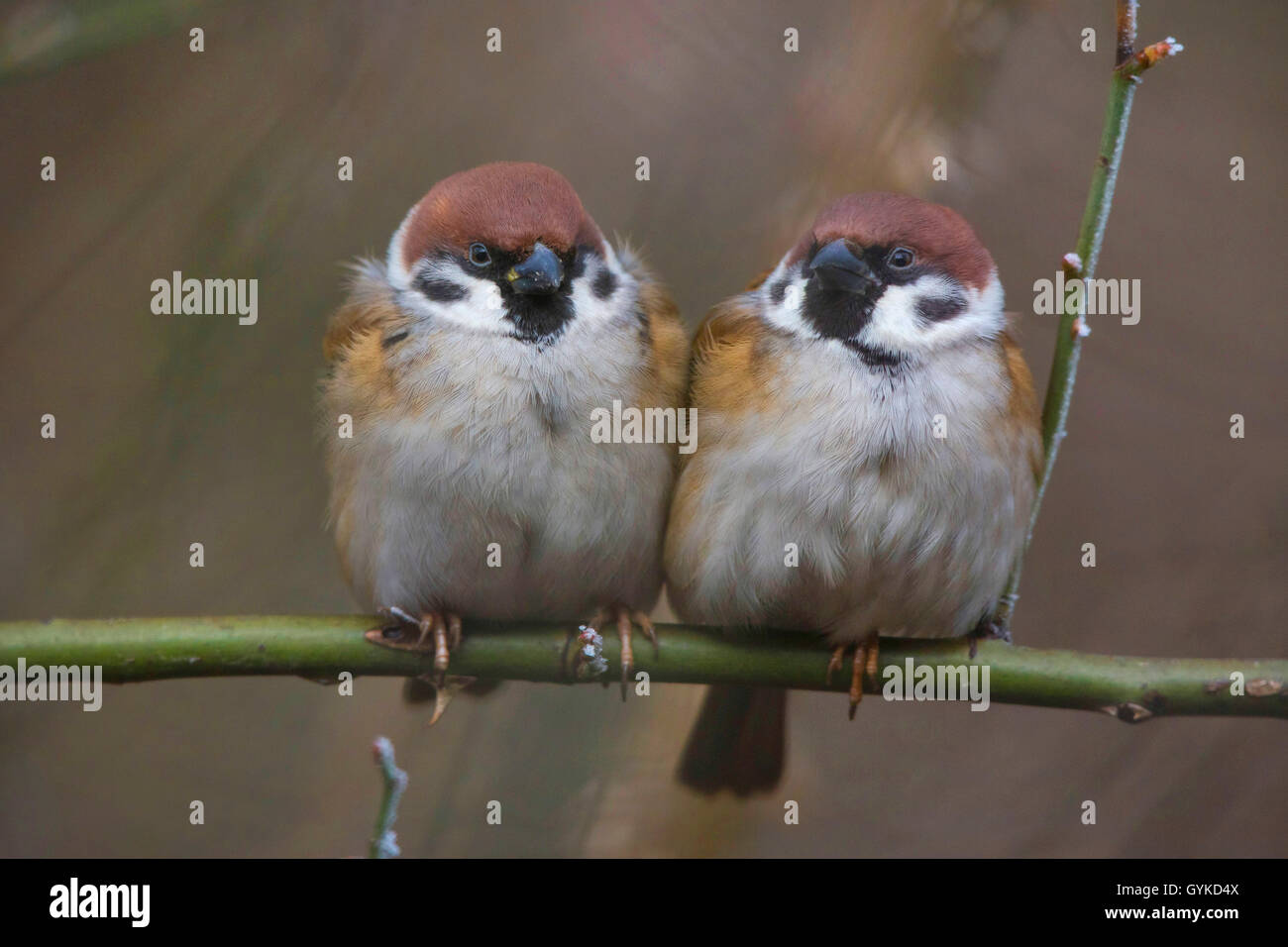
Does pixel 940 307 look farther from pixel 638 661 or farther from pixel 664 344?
pixel 638 661

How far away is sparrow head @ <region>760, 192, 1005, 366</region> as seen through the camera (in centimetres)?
304

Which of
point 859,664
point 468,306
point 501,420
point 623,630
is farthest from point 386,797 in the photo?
point 468,306

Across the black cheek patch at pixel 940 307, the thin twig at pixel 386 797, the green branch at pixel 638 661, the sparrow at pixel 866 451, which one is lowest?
the thin twig at pixel 386 797

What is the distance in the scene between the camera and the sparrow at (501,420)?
3.11 m

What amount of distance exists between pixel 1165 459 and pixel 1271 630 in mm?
736

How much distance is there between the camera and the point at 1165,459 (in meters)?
4.23

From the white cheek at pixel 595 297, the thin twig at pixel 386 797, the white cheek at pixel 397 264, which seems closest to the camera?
the thin twig at pixel 386 797

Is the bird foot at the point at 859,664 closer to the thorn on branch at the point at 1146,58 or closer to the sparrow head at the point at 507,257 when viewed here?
the sparrow head at the point at 507,257

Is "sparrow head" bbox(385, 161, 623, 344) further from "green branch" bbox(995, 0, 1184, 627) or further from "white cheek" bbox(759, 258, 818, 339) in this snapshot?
"green branch" bbox(995, 0, 1184, 627)

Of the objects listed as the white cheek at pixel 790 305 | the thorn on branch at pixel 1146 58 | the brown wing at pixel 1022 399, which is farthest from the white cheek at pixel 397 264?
the thorn on branch at pixel 1146 58

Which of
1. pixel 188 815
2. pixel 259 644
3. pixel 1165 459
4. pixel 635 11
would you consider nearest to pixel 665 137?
pixel 635 11

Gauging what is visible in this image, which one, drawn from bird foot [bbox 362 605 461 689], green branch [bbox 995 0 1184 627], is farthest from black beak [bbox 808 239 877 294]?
bird foot [bbox 362 605 461 689]

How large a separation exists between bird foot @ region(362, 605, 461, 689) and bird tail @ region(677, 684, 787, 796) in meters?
0.90
